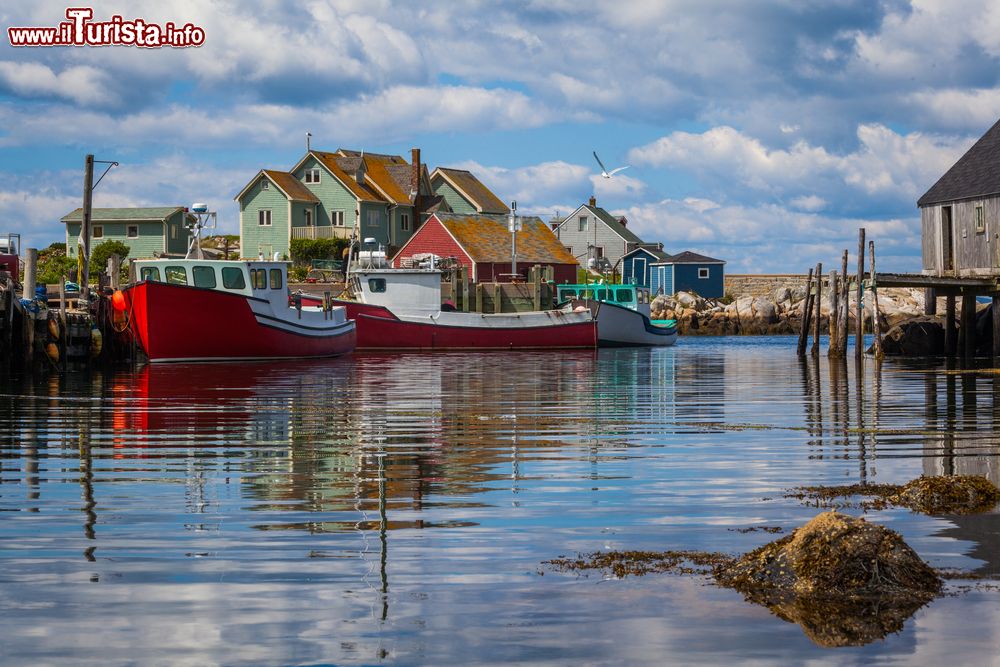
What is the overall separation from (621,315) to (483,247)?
17.3 meters

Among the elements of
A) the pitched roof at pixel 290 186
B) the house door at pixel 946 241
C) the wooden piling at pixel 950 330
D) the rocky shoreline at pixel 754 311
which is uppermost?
the pitched roof at pixel 290 186

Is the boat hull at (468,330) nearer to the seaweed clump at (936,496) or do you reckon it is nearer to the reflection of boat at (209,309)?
the reflection of boat at (209,309)

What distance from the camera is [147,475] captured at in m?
11.3

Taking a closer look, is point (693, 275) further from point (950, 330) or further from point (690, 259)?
point (950, 330)

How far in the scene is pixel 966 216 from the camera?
3878cm

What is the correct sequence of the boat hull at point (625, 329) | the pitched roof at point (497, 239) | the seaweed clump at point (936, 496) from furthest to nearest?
1. the pitched roof at point (497, 239)
2. the boat hull at point (625, 329)
3. the seaweed clump at point (936, 496)

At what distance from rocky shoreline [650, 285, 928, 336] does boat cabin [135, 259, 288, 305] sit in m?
43.2

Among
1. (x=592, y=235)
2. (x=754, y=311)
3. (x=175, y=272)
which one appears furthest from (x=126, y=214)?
(x=175, y=272)

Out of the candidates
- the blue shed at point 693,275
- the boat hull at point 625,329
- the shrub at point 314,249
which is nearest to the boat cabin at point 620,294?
the boat hull at point 625,329

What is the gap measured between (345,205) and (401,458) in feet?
211

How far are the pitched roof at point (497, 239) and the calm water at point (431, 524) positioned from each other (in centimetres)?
4833

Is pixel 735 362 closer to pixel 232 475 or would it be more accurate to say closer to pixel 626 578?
pixel 232 475

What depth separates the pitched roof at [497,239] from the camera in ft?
224

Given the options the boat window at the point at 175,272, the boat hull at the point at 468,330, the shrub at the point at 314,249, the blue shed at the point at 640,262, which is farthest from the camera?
the blue shed at the point at 640,262
